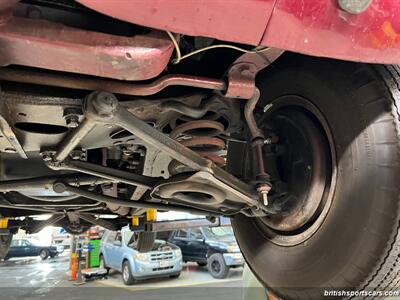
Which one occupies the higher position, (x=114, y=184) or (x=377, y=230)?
(x=114, y=184)

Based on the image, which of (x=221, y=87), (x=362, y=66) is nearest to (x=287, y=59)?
(x=362, y=66)

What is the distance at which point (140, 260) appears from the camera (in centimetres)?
902

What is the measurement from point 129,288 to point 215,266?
205cm

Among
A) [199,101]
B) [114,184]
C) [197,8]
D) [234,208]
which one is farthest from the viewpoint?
[114,184]

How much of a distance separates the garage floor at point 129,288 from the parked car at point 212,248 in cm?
27

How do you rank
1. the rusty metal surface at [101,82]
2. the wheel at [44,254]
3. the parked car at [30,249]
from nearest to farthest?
the rusty metal surface at [101,82] < the parked car at [30,249] < the wheel at [44,254]

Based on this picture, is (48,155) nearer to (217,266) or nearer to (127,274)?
(217,266)

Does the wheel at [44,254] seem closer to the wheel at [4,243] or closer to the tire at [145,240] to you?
the wheel at [4,243]

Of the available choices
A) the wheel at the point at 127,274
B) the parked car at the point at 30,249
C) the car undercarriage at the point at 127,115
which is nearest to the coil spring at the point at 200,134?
the car undercarriage at the point at 127,115

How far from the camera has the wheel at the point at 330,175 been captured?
1.10m

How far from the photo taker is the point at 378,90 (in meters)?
1.13

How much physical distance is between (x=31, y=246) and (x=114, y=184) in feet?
55.8

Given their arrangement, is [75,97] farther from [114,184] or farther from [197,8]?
[114,184]

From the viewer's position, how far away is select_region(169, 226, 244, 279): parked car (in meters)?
8.88
